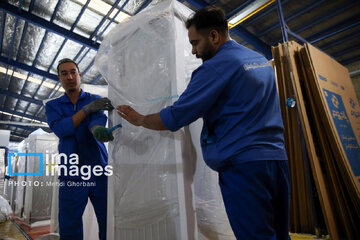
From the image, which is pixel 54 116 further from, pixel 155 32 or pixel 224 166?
pixel 224 166

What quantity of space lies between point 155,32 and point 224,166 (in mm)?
941

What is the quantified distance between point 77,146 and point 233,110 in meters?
1.25

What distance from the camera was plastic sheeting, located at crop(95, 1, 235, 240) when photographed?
1.23 metres

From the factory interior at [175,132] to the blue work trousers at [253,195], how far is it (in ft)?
1.13

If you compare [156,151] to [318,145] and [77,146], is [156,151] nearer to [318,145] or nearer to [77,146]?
[77,146]

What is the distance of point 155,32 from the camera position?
144cm

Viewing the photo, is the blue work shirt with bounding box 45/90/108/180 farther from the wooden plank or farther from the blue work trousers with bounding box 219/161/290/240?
the wooden plank

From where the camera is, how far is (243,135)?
3.03 ft

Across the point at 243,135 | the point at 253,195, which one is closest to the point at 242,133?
the point at 243,135

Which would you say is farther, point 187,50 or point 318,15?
point 318,15

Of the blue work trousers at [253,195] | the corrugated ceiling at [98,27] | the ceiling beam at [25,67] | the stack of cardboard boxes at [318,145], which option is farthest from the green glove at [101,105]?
the ceiling beam at [25,67]

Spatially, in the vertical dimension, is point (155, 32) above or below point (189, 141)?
above

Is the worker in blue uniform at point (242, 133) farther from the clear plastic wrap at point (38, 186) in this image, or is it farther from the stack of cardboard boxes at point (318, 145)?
the clear plastic wrap at point (38, 186)

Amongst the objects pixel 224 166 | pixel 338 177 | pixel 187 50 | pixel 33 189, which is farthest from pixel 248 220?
pixel 33 189
